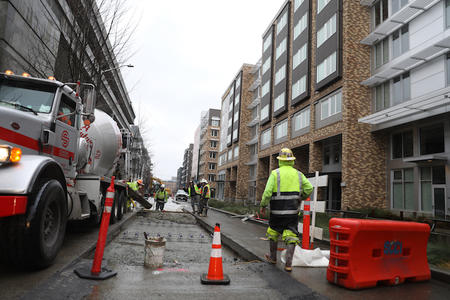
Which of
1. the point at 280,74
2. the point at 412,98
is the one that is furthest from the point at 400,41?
the point at 280,74

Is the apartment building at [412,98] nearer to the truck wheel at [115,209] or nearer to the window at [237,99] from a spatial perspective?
the truck wheel at [115,209]

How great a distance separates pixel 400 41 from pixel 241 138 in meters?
33.5

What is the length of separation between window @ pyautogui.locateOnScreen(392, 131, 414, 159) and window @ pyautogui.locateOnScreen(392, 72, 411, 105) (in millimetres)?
2252

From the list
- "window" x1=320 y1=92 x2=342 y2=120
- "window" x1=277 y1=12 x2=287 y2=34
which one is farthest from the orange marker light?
"window" x1=277 y1=12 x2=287 y2=34

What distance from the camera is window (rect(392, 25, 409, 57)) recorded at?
2085 centimetres

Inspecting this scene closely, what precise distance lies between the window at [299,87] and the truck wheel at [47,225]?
26.7 m

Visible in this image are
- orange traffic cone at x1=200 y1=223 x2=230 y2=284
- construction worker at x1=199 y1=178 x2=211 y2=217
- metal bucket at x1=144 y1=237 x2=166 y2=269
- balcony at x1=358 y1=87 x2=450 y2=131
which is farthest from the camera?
construction worker at x1=199 y1=178 x2=211 y2=217

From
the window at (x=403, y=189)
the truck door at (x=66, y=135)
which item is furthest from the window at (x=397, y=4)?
the truck door at (x=66, y=135)

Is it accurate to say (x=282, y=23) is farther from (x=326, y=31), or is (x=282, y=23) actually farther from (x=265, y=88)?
(x=326, y=31)

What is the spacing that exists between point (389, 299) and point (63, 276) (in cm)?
416

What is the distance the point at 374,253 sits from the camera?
15.8 feet

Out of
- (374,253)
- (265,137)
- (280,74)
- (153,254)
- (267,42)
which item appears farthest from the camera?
(267,42)

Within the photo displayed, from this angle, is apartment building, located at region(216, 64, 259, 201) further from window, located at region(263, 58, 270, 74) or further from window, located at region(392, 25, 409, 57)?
window, located at region(392, 25, 409, 57)

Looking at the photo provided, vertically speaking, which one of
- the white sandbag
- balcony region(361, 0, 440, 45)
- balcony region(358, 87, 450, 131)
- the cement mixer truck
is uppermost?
balcony region(361, 0, 440, 45)
